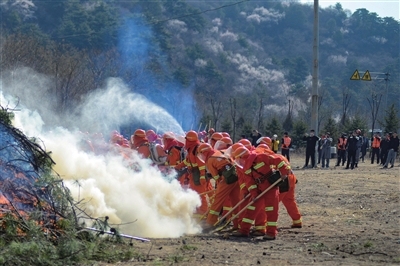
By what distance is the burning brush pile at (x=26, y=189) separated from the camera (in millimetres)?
9312

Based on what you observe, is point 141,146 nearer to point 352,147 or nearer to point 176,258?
point 176,258

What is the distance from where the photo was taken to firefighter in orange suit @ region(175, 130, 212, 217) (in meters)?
14.3

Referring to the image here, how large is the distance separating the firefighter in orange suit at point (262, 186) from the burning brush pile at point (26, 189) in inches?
132

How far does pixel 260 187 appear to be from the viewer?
1202 cm

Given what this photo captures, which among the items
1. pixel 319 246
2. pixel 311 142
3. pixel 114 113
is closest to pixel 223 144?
pixel 319 246

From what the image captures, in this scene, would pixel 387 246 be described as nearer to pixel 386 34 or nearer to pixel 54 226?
pixel 54 226

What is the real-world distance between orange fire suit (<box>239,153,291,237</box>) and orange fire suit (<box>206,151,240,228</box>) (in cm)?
78

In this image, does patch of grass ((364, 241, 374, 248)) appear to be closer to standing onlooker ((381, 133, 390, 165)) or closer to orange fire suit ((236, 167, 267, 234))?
orange fire suit ((236, 167, 267, 234))

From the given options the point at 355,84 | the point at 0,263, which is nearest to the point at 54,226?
the point at 0,263

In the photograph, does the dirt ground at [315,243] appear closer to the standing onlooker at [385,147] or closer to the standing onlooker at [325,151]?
the standing onlooker at [325,151]

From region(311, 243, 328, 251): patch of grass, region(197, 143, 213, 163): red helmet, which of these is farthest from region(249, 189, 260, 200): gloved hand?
region(197, 143, 213, 163): red helmet

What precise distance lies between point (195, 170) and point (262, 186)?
2.79 metres

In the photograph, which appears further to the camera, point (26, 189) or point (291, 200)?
point (291, 200)

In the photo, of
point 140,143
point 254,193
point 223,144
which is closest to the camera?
point 254,193
